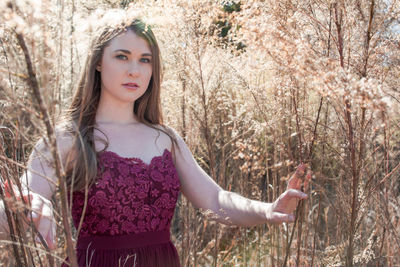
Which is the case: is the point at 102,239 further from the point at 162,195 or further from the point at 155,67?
the point at 155,67

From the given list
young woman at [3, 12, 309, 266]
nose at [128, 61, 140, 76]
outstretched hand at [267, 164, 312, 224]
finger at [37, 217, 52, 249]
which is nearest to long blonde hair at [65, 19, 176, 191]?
young woman at [3, 12, 309, 266]

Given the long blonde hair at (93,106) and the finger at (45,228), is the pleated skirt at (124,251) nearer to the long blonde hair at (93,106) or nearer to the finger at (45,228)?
the long blonde hair at (93,106)

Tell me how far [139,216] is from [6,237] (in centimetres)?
46

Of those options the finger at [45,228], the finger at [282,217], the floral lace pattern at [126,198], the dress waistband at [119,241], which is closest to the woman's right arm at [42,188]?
the finger at [45,228]

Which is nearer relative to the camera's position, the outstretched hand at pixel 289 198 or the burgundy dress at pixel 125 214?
the outstretched hand at pixel 289 198

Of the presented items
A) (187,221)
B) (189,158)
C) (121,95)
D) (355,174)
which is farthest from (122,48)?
(187,221)

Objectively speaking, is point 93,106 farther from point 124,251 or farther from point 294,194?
point 294,194

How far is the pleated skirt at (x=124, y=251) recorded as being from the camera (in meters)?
1.84

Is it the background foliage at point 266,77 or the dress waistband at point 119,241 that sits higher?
the background foliage at point 266,77

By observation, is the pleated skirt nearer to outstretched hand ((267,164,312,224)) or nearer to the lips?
outstretched hand ((267,164,312,224))

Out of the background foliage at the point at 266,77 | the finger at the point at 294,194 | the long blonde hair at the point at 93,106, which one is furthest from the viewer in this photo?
the long blonde hair at the point at 93,106

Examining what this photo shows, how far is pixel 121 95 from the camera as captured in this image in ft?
6.36

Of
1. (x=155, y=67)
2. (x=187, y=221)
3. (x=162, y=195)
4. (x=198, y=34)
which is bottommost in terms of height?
(x=187, y=221)

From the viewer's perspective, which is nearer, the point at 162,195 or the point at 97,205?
the point at 97,205
